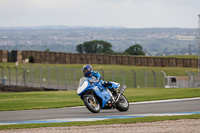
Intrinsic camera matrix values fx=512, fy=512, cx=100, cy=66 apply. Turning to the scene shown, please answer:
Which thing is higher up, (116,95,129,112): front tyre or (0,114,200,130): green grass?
(116,95,129,112): front tyre

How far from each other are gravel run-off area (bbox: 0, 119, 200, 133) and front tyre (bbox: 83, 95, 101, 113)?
3.00 meters

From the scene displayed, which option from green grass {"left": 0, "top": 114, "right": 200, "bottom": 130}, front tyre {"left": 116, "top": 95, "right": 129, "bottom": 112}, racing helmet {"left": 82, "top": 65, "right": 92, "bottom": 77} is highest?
racing helmet {"left": 82, "top": 65, "right": 92, "bottom": 77}

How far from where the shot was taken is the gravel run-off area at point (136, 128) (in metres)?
11.7

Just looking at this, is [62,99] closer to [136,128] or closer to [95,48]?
[136,128]

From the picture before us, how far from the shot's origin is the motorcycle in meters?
15.7

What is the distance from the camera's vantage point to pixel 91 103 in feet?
51.9

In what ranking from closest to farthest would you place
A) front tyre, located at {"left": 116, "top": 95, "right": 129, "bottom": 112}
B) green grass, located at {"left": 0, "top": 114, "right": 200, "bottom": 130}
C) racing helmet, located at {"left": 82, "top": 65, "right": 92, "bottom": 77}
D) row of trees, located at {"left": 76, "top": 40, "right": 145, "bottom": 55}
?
green grass, located at {"left": 0, "top": 114, "right": 200, "bottom": 130}, racing helmet, located at {"left": 82, "top": 65, "right": 92, "bottom": 77}, front tyre, located at {"left": 116, "top": 95, "right": 129, "bottom": 112}, row of trees, located at {"left": 76, "top": 40, "right": 145, "bottom": 55}

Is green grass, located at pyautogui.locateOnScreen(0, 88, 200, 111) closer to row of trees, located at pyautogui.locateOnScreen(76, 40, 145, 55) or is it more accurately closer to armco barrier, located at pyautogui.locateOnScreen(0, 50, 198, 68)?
armco barrier, located at pyautogui.locateOnScreen(0, 50, 198, 68)

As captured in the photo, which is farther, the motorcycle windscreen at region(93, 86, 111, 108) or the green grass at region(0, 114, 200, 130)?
the motorcycle windscreen at region(93, 86, 111, 108)

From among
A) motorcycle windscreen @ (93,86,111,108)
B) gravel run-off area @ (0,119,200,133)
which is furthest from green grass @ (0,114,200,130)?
motorcycle windscreen @ (93,86,111,108)

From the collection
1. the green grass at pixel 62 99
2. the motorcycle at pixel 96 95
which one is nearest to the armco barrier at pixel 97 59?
the green grass at pixel 62 99

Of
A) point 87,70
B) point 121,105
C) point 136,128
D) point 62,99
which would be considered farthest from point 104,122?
point 62,99

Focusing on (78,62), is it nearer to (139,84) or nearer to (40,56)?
(40,56)

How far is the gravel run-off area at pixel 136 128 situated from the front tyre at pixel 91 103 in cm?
300
